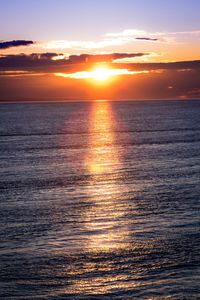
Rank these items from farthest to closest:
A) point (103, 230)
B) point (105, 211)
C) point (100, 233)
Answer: point (105, 211) < point (103, 230) < point (100, 233)

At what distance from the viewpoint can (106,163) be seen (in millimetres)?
70938

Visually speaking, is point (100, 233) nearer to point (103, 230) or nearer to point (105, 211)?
point (103, 230)

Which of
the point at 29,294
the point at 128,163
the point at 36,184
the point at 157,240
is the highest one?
the point at 128,163

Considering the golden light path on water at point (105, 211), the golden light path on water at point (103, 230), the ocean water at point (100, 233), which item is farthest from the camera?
the golden light path on water at point (105, 211)

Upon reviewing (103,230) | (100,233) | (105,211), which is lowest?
(100,233)

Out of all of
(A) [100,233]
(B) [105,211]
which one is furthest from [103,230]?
(B) [105,211]

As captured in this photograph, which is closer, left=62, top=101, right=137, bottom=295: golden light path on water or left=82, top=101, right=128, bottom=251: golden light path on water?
left=62, top=101, right=137, bottom=295: golden light path on water

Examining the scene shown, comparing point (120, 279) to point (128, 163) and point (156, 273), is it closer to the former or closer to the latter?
point (156, 273)

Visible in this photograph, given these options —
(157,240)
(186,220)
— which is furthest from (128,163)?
(157,240)

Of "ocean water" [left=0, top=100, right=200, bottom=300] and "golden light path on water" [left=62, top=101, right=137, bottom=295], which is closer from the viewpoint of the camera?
"ocean water" [left=0, top=100, right=200, bottom=300]

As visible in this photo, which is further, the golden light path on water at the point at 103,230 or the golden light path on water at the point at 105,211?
the golden light path on water at the point at 105,211

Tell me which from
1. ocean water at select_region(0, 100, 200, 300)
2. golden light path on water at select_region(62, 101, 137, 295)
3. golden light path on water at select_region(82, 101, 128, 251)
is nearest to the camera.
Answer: ocean water at select_region(0, 100, 200, 300)

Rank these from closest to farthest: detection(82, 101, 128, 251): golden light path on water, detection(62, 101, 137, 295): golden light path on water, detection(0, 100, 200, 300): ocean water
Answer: detection(0, 100, 200, 300): ocean water, detection(62, 101, 137, 295): golden light path on water, detection(82, 101, 128, 251): golden light path on water

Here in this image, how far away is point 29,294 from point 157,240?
10.5 m
